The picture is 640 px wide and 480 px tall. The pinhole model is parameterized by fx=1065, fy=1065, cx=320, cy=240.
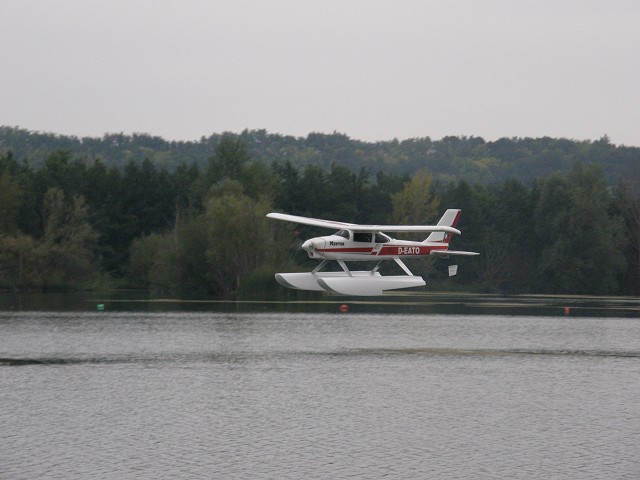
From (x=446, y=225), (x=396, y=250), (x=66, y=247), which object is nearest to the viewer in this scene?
(x=396, y=250)

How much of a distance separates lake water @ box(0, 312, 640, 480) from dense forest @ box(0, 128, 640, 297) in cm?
2612

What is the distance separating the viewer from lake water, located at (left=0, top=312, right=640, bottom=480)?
1734 cm

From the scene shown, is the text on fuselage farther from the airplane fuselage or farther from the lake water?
the lake water

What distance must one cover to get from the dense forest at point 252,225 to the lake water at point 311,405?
2612 cm

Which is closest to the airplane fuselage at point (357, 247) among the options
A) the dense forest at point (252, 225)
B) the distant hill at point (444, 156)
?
the dense forest at point (252, 225)

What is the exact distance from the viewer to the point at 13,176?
8350cm

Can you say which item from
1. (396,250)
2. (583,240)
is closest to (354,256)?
(396,250)

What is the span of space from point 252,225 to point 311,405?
1628 inches

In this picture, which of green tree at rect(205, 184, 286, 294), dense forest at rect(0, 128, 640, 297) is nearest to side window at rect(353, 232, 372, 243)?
dense forest at rect(0, 128, 640, 297)

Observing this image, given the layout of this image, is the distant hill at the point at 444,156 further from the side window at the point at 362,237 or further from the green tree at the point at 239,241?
the side window at the point at 362,237

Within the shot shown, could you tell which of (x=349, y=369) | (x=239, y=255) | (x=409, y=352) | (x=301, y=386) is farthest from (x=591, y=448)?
(x=239, y=255)

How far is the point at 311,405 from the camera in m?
22.7

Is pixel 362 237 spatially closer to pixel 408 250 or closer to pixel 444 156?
pixel 408 250

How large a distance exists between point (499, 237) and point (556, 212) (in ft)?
24.4
